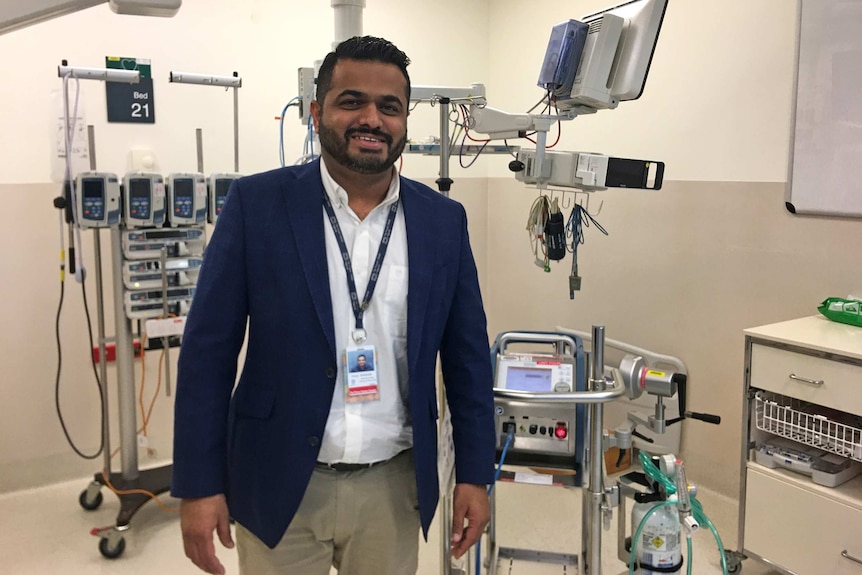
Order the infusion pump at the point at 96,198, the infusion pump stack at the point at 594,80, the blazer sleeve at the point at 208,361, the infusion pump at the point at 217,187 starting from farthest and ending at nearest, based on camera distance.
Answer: the infusion pump at the point at 217,187
the infusion pump at the point at 96,198
the infusion pump stack at the point at 594,80
the blazer sleeve at the point at 208,361

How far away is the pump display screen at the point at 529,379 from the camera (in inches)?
74.9

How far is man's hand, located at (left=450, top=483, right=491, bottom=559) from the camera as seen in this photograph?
4.83 feet

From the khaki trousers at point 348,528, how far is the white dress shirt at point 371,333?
48 millimetres

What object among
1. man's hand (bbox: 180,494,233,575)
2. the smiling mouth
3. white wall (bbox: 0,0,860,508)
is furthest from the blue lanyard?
white wall (bbox: 0,0,860,508)

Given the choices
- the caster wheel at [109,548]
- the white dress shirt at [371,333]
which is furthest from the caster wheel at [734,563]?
the caster wheel at [109,548]

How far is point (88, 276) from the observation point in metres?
3.14

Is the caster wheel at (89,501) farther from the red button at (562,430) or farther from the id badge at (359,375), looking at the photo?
the id badge at (359,375)

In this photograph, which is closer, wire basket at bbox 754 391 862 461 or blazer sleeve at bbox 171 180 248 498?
blazer sleeve at bbox 171 180 248 498

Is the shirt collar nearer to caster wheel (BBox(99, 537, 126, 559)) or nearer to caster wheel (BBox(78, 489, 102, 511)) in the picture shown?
caster wheel (BBox(99, 537, 126, 559))

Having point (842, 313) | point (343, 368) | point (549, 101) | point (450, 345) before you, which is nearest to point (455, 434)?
point (450, 345)

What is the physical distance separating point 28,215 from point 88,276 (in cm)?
35

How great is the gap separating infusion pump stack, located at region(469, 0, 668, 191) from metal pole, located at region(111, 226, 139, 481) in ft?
5.26

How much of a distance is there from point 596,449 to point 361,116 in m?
1.05

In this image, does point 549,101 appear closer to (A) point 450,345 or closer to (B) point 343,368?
(A) point 450,345
